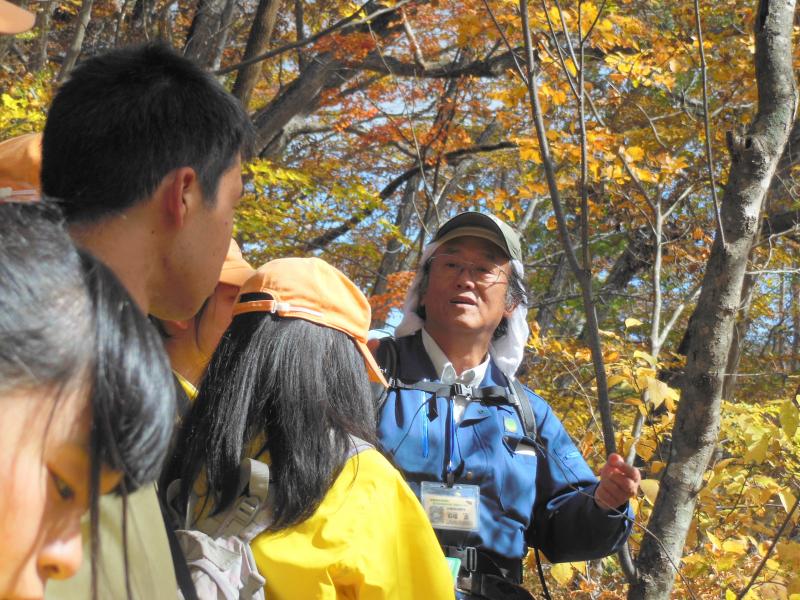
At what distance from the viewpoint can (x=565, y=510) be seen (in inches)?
96.6

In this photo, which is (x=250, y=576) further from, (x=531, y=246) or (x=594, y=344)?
(x=531, y=246)

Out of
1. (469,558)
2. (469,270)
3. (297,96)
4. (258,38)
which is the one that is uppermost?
(258,38)

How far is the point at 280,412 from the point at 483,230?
4.94ft

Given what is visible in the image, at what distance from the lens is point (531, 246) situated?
12961 mm

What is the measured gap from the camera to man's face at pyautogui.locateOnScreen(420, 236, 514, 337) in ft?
9.05

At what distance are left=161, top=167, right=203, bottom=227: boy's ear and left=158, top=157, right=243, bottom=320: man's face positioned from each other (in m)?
0.01

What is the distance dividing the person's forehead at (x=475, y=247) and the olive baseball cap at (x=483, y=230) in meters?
0.02

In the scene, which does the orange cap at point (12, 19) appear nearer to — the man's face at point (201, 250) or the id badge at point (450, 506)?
the man's face at point (201, 250)

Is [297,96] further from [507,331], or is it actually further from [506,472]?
[506,472]

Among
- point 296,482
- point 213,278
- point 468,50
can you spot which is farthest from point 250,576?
point 468,50

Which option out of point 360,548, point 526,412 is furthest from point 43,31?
point 360,548

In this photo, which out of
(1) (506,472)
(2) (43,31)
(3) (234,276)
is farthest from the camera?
(2) (43,31)

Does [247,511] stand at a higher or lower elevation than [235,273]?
lower

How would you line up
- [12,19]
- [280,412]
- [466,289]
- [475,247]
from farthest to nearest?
[475,247] < [466,289] < [280,412] < [12,19]
